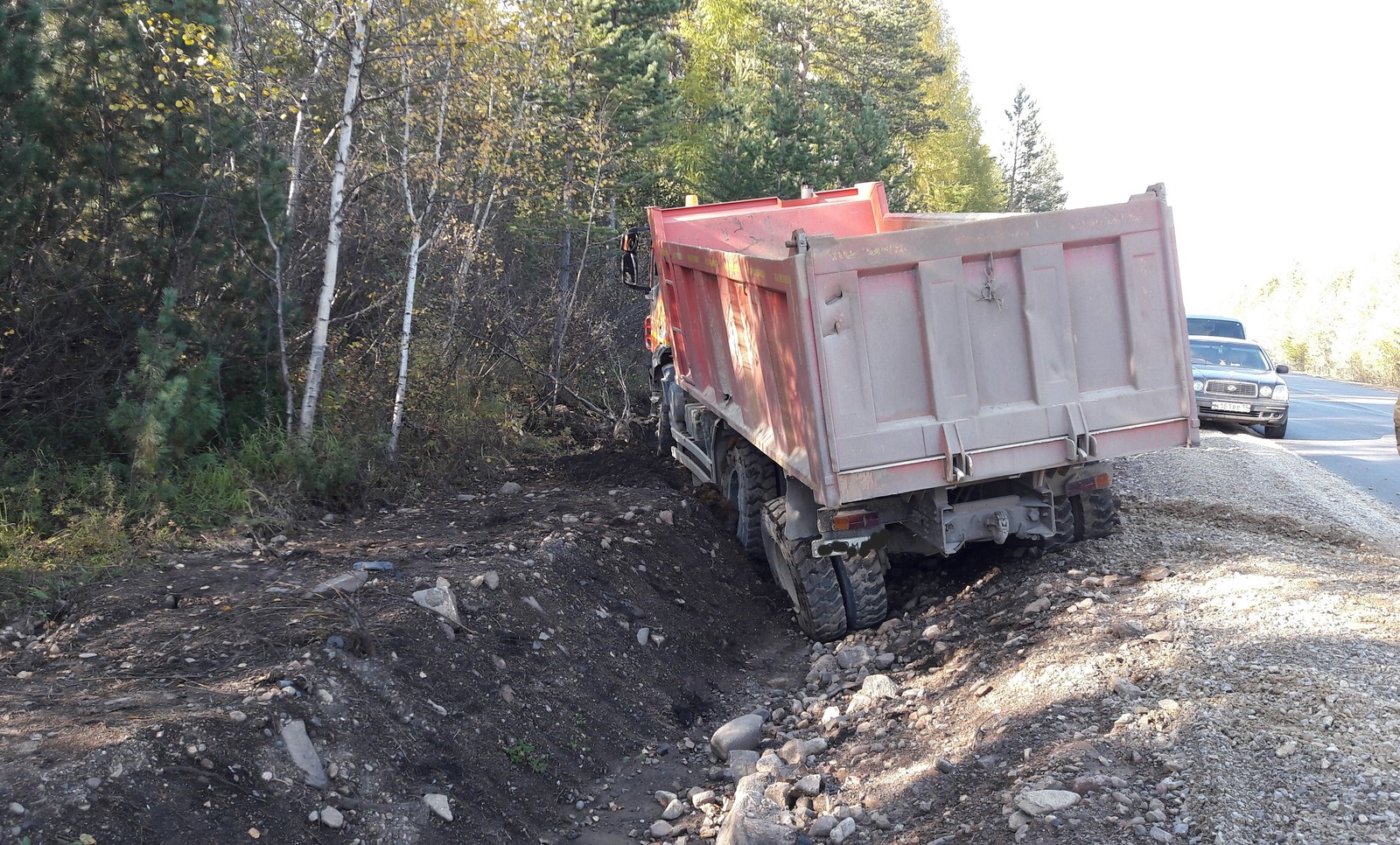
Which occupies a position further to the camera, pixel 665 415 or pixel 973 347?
pixel 665 415

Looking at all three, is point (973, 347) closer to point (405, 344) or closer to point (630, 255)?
point (630, 255)

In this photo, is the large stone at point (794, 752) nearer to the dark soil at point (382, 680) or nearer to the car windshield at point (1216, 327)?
the dark soil at point (382, 680)

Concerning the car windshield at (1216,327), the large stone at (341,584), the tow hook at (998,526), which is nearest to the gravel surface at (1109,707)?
the tow hook at (998,526)

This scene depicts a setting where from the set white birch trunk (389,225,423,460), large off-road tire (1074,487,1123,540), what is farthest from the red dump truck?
white birch trunk (389,225,423,460)

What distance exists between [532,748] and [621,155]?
1241 centimetres

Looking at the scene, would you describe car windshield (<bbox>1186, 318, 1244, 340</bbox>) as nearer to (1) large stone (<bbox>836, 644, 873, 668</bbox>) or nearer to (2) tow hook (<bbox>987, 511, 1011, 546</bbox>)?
(2) tow hook (<bbox>987, 511, 1011, 546</bbox>)

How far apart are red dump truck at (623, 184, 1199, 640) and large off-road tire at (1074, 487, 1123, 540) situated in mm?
185

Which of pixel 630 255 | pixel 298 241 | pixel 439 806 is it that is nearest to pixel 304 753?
→ pixel 439 806

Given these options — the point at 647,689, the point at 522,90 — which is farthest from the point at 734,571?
the point at 522,90

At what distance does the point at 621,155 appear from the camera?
52.6ft

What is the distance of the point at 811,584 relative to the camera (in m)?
6.61

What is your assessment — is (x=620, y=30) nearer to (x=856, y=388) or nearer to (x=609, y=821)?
(x=856, y=388)

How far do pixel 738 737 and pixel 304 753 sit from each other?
7.64 feet

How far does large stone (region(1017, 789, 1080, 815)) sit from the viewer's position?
3682 millimetres
